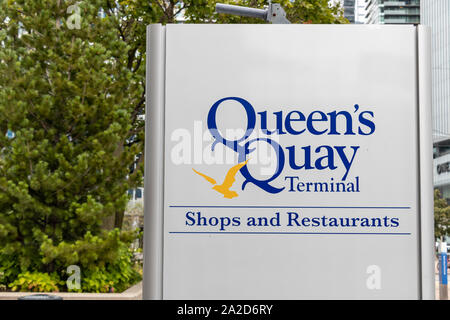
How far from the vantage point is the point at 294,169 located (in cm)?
215

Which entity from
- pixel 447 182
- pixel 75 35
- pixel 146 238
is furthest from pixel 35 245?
pixel 447 182

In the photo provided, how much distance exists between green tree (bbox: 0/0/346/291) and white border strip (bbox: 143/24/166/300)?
31.8 feet

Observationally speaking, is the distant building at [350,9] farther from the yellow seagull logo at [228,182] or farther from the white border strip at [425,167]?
the yellow seagull logo at [228,182]

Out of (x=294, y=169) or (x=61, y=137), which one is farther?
(x=61, y=137)

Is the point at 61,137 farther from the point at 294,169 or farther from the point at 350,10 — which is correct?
the point at 350,10

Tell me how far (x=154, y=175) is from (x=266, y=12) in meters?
2.30

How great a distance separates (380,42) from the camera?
2.15 m

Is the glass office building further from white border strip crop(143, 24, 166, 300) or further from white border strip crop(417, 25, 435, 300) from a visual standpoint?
white border strip crop(143, 24, 166, 300)

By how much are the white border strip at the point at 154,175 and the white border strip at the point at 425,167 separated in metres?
0.99

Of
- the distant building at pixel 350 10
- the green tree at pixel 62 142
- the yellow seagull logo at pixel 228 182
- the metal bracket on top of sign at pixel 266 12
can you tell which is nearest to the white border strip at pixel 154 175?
the yellow seagull logo at pixel 228 182

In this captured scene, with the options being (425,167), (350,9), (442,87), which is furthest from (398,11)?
(425,167)

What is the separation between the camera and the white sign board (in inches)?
83.6

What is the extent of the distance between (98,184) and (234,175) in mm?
10444

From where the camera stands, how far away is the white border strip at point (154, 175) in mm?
2141
